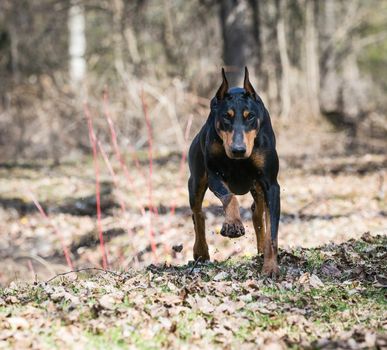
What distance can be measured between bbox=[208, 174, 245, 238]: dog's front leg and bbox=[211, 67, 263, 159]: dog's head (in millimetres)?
421

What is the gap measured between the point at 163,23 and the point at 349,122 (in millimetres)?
6959

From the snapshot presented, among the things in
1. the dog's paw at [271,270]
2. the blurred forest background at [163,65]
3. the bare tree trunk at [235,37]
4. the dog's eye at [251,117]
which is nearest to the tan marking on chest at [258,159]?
the dog's eye at [251,117]

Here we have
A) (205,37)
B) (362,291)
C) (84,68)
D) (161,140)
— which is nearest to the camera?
(362,291)

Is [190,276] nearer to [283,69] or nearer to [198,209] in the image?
[198,209]

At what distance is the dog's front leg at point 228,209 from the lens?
5.99 meters

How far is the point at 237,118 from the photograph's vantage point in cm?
603

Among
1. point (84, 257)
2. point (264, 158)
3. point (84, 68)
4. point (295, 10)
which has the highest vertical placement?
point (295, 10)

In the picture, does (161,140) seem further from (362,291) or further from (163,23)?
(362,291)

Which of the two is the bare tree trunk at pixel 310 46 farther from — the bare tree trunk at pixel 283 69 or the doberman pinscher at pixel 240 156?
the doberman pinscher at pixel 240 156

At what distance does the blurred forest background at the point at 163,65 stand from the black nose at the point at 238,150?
988cm

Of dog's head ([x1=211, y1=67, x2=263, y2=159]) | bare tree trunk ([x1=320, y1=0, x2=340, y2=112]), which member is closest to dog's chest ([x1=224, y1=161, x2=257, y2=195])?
dog's head ([x1=211, y1=67, x2=263, y2=159])

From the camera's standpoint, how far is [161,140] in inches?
759

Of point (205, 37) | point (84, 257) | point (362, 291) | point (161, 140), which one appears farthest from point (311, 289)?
point (205, 37)

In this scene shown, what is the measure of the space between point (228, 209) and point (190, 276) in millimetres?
812
